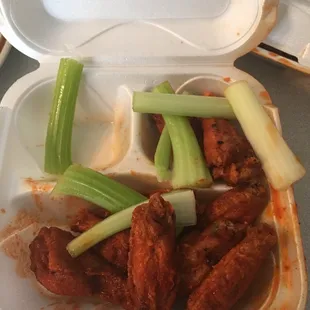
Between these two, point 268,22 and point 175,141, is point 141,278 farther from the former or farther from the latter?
point 268,22

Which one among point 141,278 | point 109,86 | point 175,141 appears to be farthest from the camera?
point 109,86

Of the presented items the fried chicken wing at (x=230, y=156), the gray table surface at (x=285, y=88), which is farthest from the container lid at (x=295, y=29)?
the fried chicken wing at (x=230, y=156)

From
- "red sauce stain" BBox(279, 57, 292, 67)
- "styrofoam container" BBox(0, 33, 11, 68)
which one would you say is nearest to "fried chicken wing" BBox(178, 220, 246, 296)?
"red sauce stain" BBox(279, 57, 292, 67)

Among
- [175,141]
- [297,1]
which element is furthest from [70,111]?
[297,1]

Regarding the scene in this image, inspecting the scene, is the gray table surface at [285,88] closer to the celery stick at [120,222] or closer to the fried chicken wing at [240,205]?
the fried chicken wing at [240,205]

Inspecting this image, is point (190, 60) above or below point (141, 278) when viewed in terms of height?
above

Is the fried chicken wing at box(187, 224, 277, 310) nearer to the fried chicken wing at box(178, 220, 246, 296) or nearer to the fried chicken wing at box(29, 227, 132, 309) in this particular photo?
the fried chicken wing at box(178, 220, 246, 296)

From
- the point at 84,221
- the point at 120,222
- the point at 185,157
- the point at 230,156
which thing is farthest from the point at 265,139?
the point at 84,221
